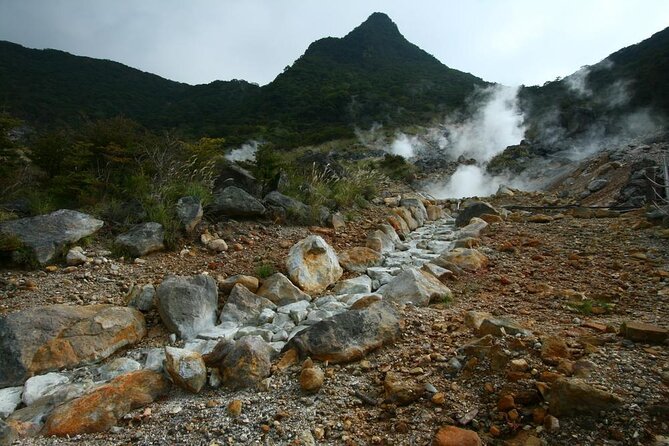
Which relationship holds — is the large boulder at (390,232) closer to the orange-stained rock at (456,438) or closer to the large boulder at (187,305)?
the large boulder at (187,305)

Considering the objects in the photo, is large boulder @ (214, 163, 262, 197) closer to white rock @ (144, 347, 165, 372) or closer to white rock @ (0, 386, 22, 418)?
white rock @ (144, 347, 165, 372)

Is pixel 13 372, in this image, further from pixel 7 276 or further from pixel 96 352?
pixel 7 276

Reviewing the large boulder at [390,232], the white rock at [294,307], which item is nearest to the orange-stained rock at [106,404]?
the white rock at [294,307]

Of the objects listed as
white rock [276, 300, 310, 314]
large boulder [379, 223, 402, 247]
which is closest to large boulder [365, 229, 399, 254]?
large boulder [379, 223, 402, 247]

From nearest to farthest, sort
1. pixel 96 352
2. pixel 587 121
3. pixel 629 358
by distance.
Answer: pixel 629 358 → pixel 96 352 → pixel 587 121

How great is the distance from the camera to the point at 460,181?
1598 centimetres

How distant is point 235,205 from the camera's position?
535 centimetres

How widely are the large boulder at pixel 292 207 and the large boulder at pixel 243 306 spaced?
232cm

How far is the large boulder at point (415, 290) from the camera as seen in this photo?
3.33 m

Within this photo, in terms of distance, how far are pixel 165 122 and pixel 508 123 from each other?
3196 cm

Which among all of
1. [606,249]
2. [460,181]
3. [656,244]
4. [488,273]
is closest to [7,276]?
[488,273]

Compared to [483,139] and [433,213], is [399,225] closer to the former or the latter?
[433,213]

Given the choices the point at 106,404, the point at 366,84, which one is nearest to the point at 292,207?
→ the point at 106,404

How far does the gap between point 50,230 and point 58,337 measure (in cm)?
192
